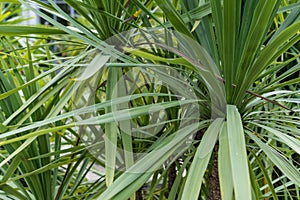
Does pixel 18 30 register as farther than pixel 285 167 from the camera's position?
Yes

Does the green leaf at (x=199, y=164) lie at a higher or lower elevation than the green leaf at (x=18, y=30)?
lower

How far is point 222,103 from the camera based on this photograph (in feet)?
1.71

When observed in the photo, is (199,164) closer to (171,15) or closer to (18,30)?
(171,15)

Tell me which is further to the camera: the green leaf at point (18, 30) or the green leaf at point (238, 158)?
the green leaf at point (18, 30)

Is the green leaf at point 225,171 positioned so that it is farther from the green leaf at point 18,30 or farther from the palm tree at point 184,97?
the green leaf at point 18,30

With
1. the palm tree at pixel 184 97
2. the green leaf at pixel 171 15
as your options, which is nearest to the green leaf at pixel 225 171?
the palm tree at pixel 184 97

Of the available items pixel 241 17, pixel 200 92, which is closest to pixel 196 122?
pixel 200 92

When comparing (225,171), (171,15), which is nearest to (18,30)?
(171,15)

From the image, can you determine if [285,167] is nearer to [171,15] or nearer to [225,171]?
[225,171]

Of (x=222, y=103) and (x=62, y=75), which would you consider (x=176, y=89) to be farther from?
(x=62, y=75)

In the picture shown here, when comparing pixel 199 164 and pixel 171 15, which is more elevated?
pixel 171 15

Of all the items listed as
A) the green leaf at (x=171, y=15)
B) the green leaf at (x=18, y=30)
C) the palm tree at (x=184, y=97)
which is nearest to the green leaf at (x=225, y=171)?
the palm tree at (x=184, y=97)

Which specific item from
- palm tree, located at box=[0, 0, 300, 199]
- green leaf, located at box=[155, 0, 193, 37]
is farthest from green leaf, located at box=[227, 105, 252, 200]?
green leaf, located at box=[155, 0, 193, 37]

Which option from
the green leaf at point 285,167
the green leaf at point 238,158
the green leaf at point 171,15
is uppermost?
the green leaf at point 171,15
